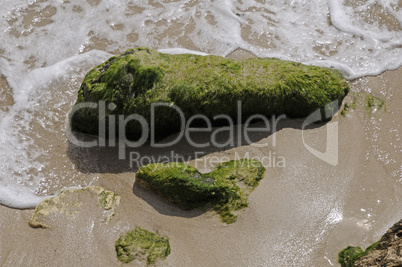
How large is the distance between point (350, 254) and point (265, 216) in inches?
36.8

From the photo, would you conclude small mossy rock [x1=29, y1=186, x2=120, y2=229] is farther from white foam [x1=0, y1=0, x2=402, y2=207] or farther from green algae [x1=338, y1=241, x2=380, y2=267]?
green algae [x1=338, y1=241, x2=380, y2=267]

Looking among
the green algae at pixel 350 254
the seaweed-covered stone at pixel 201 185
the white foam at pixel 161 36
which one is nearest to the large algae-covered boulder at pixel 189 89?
the seaweed-covered stone at pixel 201 185

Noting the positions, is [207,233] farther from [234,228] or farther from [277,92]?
[277,92]

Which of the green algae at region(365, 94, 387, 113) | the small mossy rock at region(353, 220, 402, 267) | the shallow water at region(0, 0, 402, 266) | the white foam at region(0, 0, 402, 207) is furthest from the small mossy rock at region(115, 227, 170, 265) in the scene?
the green algae at region(365, 94, 387, 113)

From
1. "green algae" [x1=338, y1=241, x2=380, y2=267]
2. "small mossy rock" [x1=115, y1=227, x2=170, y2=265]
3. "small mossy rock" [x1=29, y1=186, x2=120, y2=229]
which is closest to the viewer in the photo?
"green algae" [x1=338, y1=241, x2=380, y2=267]

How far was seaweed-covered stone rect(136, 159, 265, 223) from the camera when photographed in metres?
4.37

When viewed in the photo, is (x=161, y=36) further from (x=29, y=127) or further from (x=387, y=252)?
(x=387, y=252)

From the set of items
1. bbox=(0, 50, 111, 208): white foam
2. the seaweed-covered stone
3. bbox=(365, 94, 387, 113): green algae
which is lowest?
bbox=(0, 50, 111, 208): white foam

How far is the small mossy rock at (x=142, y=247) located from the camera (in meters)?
3.97

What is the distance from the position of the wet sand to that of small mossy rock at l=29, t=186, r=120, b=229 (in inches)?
3.3

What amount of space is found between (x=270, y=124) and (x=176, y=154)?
1.33 meters

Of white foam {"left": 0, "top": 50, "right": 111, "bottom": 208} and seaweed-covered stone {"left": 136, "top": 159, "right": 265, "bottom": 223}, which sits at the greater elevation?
seaweed-covered stone {"left": 136, "top": 159, "right": 265, "bottom": 223}

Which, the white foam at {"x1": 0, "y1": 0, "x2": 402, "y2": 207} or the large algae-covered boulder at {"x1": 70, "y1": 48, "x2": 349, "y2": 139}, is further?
the white foam at {"x1": 0, "y1": 0, "x2": 402, "y2": 207}

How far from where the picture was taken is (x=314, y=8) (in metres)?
7.40
